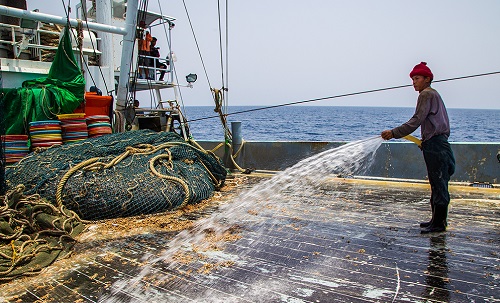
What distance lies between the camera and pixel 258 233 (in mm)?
4684

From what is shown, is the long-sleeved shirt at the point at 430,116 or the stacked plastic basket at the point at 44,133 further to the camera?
the stacked plastic basket at the point at 44,133

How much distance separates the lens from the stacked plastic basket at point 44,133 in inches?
258

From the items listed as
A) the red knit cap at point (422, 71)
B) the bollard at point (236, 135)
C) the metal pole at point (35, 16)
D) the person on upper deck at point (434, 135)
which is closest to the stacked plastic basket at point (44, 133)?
the metal pole at point (35, 16)

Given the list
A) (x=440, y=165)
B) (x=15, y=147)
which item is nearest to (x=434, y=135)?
(x=440, y=165)

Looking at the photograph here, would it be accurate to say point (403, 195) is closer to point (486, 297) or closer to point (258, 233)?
point (258, 233)

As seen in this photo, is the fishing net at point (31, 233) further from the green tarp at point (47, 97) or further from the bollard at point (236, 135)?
the bollard at point (236, 135)

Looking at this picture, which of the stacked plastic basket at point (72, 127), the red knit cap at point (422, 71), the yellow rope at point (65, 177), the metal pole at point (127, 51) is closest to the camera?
the red knit cap at point (422, 71)

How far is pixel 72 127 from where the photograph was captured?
274 inches

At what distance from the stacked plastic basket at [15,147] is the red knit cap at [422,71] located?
5976 millimetres

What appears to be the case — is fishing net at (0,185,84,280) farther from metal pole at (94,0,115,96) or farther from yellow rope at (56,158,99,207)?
metal pole at (94,0,115,96)

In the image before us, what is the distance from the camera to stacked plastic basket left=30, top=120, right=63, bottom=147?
6543 millimetres

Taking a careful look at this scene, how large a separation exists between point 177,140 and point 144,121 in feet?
12.5

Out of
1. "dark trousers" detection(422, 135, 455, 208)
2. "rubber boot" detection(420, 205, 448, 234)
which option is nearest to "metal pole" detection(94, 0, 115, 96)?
"dark trousers" detection(422, 135, 455, 208)

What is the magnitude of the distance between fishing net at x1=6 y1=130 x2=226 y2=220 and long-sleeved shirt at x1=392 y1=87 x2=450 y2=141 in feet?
10.3
